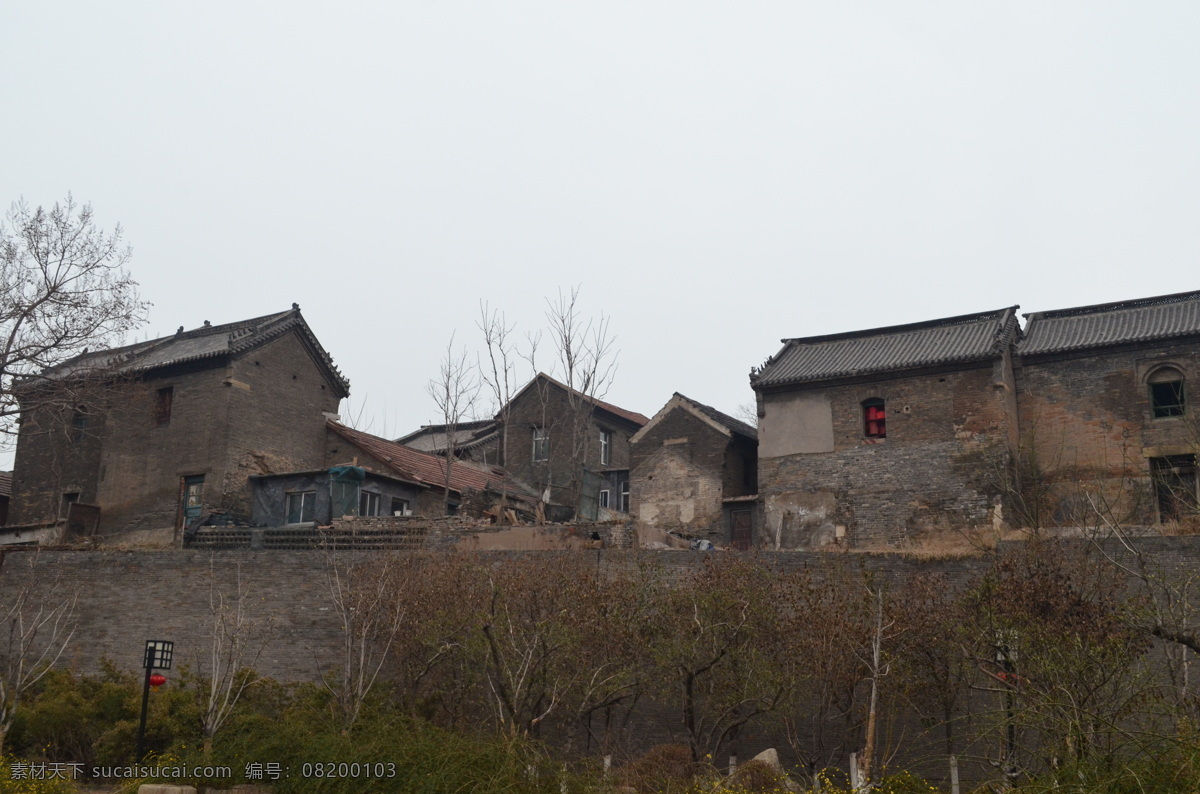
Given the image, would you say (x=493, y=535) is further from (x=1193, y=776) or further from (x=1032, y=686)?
(x=1193, y=776)

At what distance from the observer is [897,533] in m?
23.0

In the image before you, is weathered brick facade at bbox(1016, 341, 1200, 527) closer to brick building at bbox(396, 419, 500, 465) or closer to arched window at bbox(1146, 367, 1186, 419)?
arched window at bbox(1146, 367, 1186, 419)

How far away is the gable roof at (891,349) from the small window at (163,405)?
13694 millimetres

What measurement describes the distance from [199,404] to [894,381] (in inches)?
619

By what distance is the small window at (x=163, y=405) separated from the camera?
85.2 feet

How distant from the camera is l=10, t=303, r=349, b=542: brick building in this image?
81.7ft

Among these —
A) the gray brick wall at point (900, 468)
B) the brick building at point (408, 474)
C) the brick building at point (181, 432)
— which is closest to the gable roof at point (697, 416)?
the gray brick wall at point (900, 468)

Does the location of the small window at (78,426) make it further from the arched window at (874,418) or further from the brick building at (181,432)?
the arched window at (874,418)

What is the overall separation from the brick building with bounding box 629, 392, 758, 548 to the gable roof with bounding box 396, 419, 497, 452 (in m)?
6.57

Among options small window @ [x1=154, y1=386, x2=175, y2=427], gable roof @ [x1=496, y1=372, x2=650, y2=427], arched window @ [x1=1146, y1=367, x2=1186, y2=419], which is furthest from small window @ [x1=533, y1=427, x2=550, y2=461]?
arched window @ [x1=1146, y1=367, x2=1186, y2=419]

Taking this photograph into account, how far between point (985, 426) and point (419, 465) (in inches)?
517

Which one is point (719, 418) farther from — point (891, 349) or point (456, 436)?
point (456, 436)

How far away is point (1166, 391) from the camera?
22562mm

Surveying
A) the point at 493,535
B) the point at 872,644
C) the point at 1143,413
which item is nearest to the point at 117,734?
the point at 493,535
